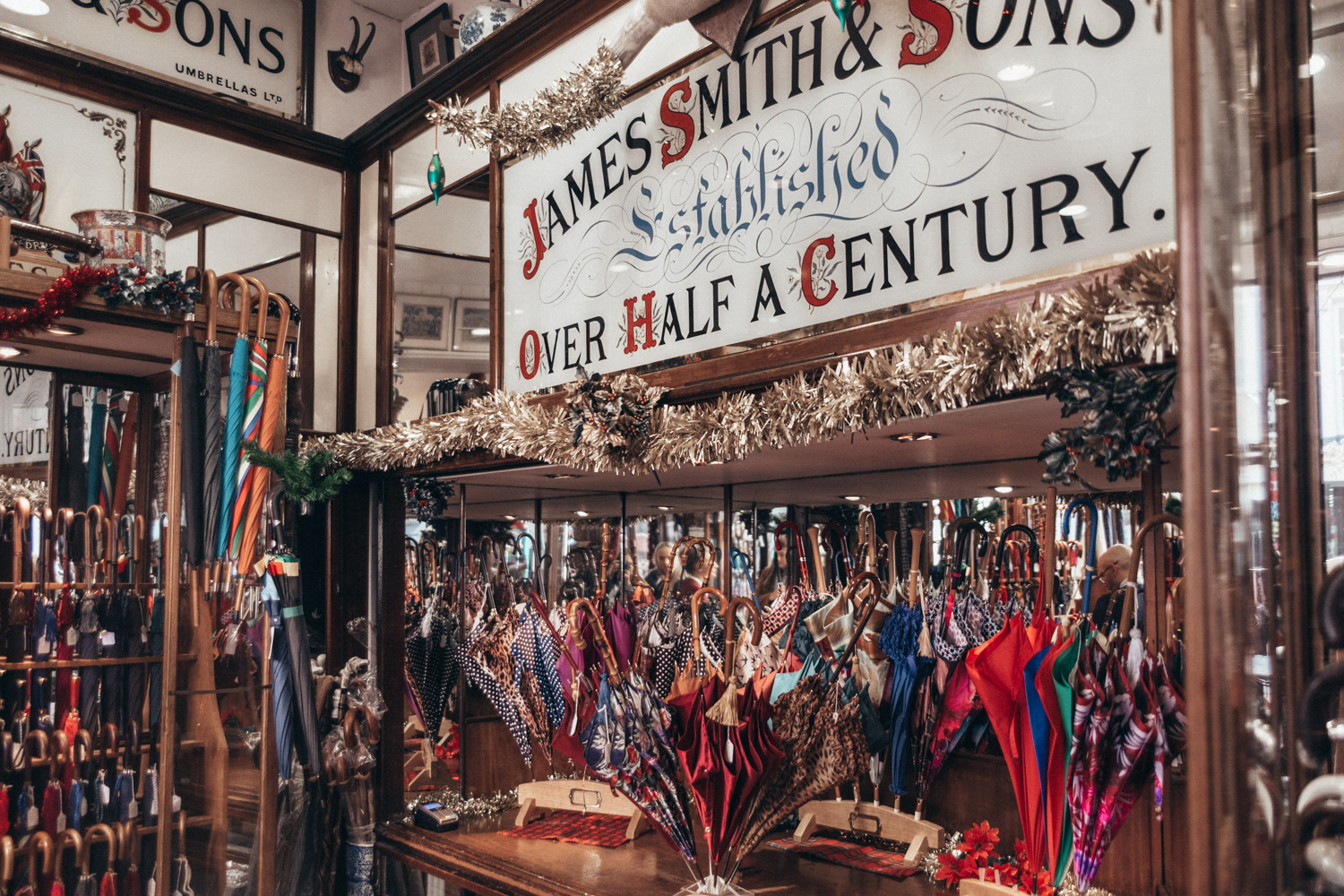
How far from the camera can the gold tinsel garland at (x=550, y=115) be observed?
2617 mm

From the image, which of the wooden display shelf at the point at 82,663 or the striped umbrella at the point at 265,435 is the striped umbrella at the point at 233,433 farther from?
the wooden display shelf at the point at 82,663

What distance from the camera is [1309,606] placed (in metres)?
0.82

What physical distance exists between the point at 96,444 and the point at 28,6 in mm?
1490

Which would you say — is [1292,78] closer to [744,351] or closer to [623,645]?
[744,351]

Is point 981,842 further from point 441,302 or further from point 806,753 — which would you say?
point 441,302

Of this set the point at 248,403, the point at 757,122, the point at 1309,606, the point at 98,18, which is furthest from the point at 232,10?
the point at 1309,606

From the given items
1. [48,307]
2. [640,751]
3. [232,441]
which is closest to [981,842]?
[640,751]

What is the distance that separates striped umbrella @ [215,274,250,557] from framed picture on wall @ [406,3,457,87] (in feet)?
6.61

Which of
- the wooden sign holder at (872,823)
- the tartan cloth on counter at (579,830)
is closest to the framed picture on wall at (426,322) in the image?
the tartan cloth on counter at (579,830)

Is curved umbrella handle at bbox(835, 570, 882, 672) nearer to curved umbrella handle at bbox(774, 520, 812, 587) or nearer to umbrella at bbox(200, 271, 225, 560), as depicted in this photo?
curved umbrella handle at bbox(774, 520, 812, 587)

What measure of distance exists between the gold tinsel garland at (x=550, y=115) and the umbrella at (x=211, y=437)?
92 cm

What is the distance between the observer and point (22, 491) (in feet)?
10.3

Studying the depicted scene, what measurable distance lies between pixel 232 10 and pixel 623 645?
2988mm

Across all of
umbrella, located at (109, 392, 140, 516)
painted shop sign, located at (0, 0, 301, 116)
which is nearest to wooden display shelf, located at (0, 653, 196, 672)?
umbrella, located at (109, 392, 140, 516)
